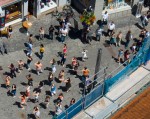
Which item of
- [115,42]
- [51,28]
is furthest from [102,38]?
[51,28]

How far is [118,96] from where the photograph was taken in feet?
108

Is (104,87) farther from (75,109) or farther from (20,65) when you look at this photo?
(20,65)

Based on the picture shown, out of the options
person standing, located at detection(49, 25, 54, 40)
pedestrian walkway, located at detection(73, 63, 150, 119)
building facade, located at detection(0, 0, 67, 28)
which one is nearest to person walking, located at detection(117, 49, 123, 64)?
person standing, located at detection(49, 25, 54, 40)

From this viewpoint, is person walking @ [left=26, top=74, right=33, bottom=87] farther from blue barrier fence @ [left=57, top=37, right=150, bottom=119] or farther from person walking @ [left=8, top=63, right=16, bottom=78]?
blue barrier fence @ [left=57, top=37, right=150, bottom=119]

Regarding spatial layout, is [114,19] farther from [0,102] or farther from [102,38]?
[0,102]

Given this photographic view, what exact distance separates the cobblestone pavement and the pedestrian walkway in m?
8.57

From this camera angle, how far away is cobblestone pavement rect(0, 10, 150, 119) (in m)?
40.7

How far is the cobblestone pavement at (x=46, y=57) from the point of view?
40.7 metres

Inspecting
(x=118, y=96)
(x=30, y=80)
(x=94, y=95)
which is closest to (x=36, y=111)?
(x=30, y=80)

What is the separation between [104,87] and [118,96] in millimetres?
1025

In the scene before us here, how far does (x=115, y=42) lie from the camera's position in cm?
4753

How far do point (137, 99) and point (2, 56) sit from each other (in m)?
16.4

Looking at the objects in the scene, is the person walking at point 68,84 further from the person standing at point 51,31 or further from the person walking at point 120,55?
the person standing at point 51,31

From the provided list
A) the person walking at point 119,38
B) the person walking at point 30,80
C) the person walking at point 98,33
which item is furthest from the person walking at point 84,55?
the person walking at point 30,80
